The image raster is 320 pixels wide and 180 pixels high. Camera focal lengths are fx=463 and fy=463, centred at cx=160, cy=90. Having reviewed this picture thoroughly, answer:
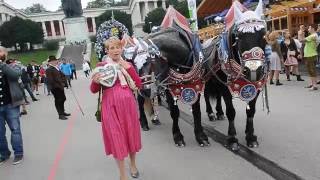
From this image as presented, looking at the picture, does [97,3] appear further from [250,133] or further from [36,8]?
[250,133]

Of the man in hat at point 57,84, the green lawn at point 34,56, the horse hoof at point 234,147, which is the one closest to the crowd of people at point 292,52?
the man in hat at point 57,84

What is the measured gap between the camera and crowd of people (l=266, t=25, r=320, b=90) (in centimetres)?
1381

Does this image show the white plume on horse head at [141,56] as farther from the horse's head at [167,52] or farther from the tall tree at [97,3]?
the tall tree at [97,3]

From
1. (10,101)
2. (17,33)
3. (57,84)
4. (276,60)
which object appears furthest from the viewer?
(17,33)

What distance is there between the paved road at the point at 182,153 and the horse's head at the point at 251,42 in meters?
1.27

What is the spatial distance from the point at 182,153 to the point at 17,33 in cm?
8855

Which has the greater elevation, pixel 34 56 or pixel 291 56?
pixel 291 56

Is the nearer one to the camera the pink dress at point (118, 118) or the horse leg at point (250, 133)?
the pink dress at point (118, 118)

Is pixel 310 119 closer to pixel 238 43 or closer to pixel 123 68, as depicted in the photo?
pixel 238 43

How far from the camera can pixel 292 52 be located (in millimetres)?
16375

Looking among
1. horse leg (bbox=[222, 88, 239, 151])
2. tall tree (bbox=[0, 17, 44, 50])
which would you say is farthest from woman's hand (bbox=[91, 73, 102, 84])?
tall tree (bbox=[0, 17, 44, 50])

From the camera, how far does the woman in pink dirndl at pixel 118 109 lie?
18.6 ft

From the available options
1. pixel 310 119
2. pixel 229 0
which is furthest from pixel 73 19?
pixel 310 119

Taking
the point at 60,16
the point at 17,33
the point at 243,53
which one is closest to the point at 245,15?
the point at 243,53
